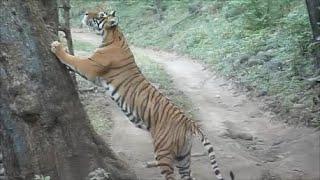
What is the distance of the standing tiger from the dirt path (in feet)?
4.21

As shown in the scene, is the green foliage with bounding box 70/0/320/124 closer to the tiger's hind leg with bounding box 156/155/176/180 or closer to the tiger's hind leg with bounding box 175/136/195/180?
the tiger's hind leg with bounding box 175/136/195/180

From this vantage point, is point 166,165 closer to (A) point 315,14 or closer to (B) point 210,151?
(B) point 210,151

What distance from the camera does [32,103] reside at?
Result: 5641 mm

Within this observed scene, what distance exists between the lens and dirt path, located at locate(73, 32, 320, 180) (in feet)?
24.9

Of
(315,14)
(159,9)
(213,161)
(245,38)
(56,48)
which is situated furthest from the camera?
(159,9)

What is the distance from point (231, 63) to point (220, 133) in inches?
263

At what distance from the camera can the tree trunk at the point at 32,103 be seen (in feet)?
18.4

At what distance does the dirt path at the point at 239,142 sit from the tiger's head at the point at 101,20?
7.54 feet

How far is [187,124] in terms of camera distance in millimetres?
6387

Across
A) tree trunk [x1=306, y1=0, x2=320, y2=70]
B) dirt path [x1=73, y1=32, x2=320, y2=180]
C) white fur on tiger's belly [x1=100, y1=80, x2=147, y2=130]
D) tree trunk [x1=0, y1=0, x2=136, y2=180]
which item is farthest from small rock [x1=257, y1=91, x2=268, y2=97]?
tree trunk [x1=0, y1=0, x2=136, y2=180]

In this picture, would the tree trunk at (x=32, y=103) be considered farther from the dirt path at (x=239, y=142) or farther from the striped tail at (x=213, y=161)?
the dirt path at (x=239, y=142)

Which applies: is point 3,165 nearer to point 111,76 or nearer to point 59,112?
point 59,112

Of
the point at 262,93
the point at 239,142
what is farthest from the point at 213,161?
the point at 262,93

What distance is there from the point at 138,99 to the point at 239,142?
350 centimetres
